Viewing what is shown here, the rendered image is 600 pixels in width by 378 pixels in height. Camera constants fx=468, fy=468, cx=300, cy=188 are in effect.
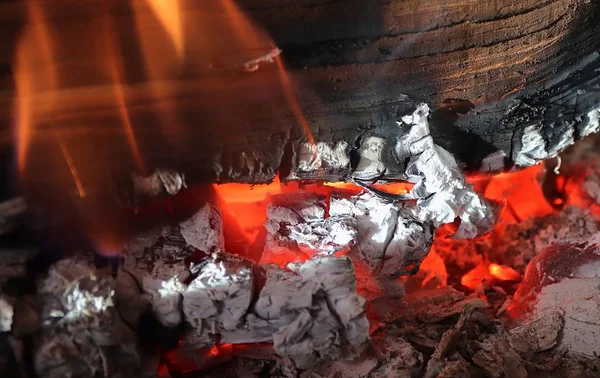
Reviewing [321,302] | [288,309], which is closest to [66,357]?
[288,309]

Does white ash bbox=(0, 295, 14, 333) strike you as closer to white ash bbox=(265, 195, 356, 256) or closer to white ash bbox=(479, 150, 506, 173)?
white ash bbox=(265, 195, 356, 256)

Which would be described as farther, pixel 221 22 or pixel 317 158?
pixel 317 158

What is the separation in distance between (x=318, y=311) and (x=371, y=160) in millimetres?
625

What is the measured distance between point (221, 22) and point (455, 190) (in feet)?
3.43

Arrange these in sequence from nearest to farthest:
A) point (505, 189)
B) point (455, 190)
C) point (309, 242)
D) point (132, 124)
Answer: point (132, 124) < point (455, 190) < point (309, 242) < point (505, 189)

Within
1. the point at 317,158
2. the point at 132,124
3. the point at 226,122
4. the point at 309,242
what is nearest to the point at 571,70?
the point at 317,158

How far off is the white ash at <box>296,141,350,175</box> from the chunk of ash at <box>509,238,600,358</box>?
3.40 feet

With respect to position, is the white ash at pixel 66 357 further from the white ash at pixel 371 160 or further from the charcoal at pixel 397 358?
the white ash at pixel 371 160

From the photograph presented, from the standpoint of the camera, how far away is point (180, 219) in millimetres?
1808

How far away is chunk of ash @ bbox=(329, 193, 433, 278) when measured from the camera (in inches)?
74.4

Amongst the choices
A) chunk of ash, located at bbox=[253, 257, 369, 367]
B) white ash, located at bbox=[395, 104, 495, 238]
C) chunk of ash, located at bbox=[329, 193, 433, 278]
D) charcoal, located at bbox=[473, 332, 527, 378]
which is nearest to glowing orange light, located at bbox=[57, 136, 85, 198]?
chunk of ash, located at bbox=[253, 257, 369, 367]

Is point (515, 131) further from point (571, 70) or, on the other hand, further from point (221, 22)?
point (221, 22)

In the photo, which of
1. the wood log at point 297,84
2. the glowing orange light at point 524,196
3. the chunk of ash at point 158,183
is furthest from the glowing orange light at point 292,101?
the glowing orange light at point 524,196

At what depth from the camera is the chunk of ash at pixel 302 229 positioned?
6.22 ft
